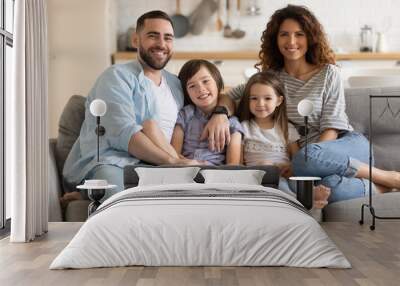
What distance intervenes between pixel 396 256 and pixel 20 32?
2.89 meters

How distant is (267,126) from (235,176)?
0.74m

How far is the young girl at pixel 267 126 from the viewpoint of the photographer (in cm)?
618

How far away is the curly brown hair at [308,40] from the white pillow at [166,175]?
1.35 meters

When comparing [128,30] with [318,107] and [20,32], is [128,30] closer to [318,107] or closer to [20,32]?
[318,107]

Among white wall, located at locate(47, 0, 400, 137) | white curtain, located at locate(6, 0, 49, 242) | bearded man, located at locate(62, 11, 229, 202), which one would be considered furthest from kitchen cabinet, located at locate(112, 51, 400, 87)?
white curtain, located at locate(6, 0, 49, 242)

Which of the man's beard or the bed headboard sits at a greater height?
the man's beard

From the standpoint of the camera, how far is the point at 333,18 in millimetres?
9555

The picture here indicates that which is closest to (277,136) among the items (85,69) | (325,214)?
(325,214)

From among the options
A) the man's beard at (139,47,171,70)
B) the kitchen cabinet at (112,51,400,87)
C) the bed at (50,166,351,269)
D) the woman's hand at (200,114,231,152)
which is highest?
the kitchen cabinet at (112,51,400,87)

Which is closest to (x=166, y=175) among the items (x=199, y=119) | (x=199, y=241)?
(x=199, y=119)

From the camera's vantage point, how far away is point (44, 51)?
213 inches

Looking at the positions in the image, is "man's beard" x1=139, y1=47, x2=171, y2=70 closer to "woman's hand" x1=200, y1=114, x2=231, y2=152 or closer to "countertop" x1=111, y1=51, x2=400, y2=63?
"woman's hand" x1=200, y1=114, x2=231, y2=152

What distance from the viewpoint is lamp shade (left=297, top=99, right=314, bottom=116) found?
605cm

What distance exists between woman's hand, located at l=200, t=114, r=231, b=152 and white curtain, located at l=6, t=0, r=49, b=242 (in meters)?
1.54
